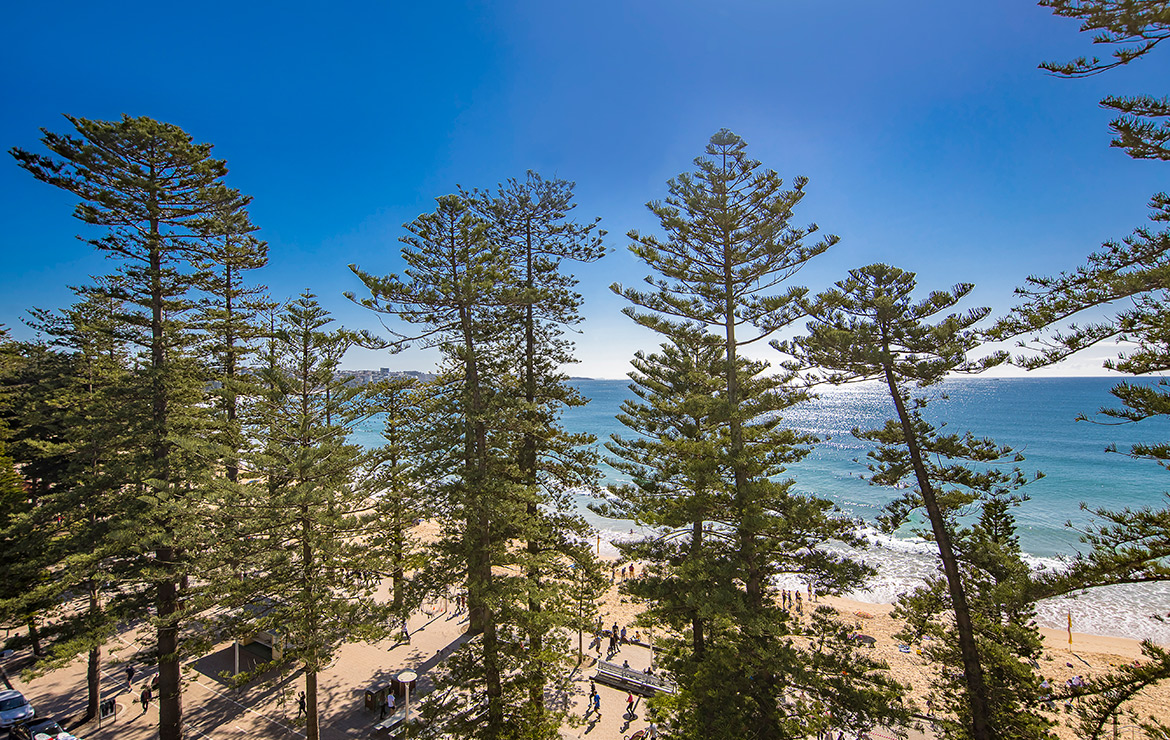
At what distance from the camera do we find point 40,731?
10102 millimetres

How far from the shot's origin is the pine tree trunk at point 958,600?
6242 millimetres

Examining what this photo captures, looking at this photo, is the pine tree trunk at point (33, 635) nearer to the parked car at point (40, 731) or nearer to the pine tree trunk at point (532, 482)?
the parked car at point (40, 731)

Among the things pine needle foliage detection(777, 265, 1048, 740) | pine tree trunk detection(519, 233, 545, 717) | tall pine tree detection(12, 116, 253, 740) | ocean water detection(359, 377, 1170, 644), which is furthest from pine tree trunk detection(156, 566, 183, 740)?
pine needle foliage detection(777, 265, 1048, 740)

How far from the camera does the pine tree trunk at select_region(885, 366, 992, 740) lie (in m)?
6.24

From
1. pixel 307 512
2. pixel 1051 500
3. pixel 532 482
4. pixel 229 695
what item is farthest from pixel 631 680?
pixel 1051 500

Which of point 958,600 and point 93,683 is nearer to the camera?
point 958,600

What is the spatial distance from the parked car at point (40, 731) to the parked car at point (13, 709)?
18 centimetres

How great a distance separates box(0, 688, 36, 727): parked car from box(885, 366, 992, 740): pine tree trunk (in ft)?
60.6

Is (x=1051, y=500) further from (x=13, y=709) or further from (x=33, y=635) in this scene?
(x=13, y=709)

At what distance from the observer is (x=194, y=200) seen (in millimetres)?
9375

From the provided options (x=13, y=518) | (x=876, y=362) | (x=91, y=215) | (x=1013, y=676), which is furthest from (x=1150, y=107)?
(x=13, y=518)

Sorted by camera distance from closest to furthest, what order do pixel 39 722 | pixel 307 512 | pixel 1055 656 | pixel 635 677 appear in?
pixel 307 512 < pixel 39 722 < pixel 635 677 < pixel 1055 656

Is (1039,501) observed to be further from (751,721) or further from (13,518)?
(13,518)

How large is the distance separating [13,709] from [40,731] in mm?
929
